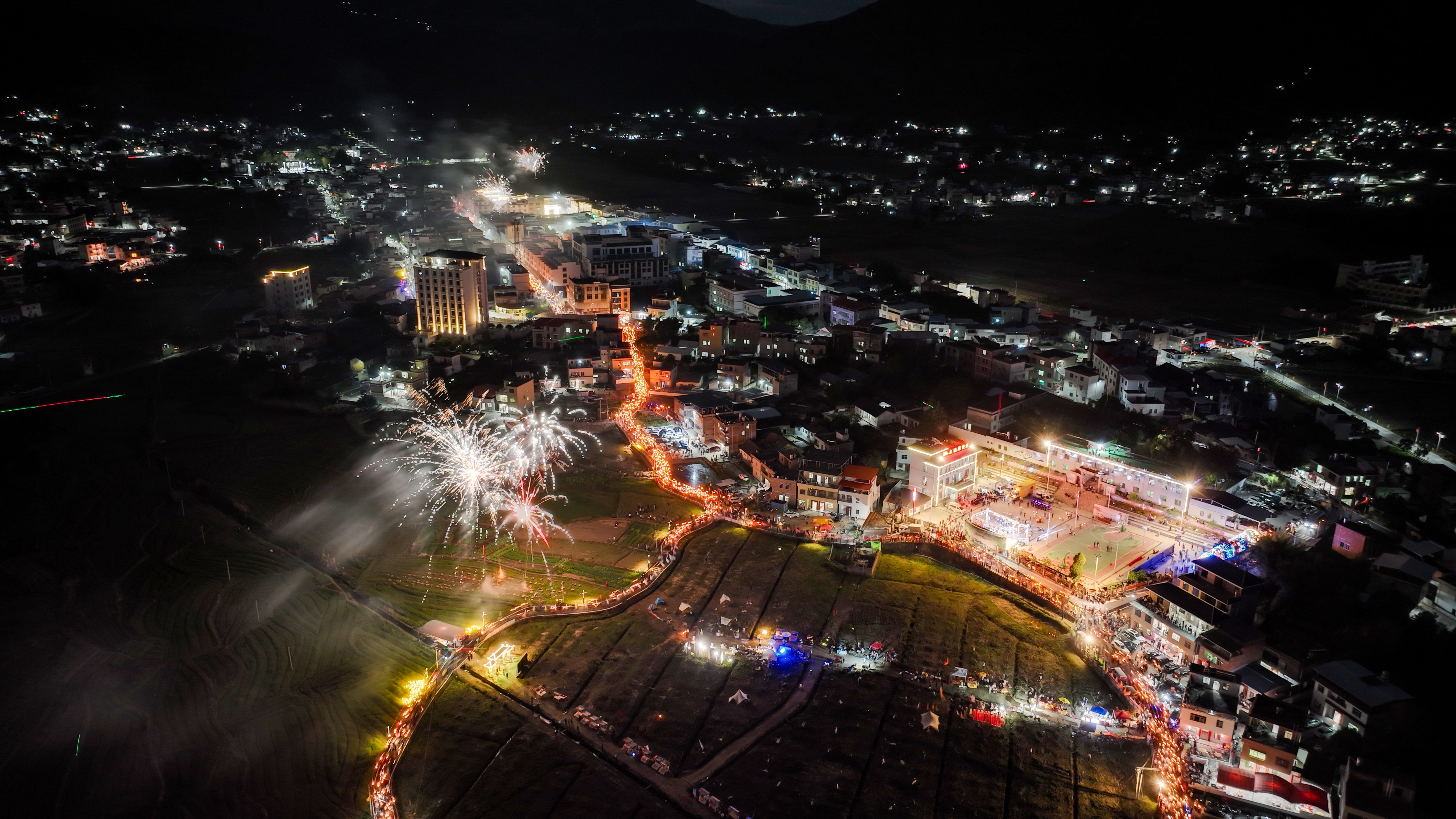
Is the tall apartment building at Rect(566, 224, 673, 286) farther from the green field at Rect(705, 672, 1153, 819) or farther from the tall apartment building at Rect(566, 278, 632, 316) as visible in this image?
the green field at Rect(705, 672, 1153, 819)

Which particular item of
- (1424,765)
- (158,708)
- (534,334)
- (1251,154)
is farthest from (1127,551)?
(1251,154)

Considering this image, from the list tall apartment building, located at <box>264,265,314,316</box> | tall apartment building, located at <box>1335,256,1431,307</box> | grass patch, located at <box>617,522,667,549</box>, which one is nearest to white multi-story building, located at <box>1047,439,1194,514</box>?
grass patch, located at <box>617,522,667,549</box>

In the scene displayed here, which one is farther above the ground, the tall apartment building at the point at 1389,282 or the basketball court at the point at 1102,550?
the tall apartment building at the point at 1389,282

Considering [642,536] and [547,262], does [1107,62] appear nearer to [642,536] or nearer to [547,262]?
[547,262]

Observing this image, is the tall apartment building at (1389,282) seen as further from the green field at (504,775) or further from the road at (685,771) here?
the green field at (504,775)

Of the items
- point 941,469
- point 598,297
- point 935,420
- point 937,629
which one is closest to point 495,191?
point 598,297

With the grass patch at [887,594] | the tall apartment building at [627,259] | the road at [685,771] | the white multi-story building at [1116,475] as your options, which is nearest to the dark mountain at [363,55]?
the tall apartment building at [627,259]

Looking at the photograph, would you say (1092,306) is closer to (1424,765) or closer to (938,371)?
(938,371)
